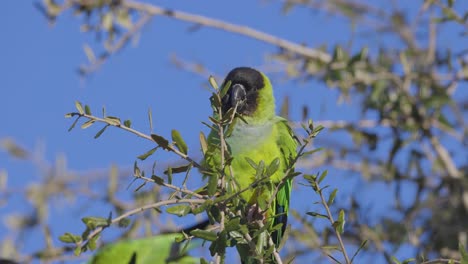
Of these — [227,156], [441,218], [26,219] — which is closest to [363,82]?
[441,218]

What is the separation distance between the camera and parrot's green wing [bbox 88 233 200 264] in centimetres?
196

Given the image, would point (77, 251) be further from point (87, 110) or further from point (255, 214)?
point (255, 214)

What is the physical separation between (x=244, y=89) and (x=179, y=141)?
5.59 ft

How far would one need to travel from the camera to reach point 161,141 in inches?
63.2

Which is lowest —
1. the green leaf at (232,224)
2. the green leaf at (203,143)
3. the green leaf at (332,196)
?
the green leaf at (232,224)

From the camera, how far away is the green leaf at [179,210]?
1.58 meters

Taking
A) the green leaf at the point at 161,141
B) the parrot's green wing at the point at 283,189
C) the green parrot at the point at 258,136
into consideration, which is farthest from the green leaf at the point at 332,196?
the parrot's green wing at the point at 283,189

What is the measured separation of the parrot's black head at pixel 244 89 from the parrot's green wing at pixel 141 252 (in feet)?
3.94

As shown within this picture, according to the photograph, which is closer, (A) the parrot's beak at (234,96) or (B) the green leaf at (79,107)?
(B) the green leaf at (79,107)

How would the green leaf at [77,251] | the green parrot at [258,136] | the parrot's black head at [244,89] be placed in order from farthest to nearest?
the parrot's black head at [244,89], the green parrot at [258,136], the green leaf at [77,251]

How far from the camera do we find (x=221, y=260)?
1.63 meters

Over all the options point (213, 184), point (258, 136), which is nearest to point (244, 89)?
point (258, 136)

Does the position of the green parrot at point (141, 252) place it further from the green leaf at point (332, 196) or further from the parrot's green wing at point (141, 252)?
the green leaf at point (332, 196)

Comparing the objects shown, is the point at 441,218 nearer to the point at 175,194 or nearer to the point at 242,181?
the point at 242,181
